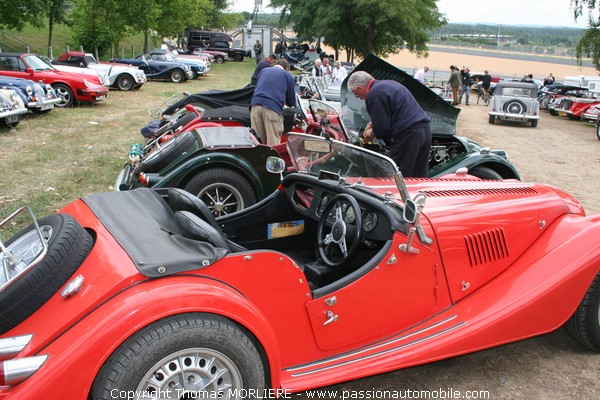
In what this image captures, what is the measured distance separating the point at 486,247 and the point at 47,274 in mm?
2658

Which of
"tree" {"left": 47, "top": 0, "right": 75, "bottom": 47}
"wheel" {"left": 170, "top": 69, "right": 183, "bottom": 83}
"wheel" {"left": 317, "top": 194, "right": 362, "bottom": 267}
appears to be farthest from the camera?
"tree" {"left": 47, "top": 0, "right": 75, "bottom": 47}

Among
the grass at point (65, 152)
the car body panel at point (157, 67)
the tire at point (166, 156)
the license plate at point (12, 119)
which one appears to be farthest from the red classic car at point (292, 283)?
the car body panel at point (157, 67)

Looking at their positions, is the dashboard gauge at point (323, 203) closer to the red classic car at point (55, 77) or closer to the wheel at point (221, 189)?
the wheel at point (221, 189)

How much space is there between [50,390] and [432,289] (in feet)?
7.14

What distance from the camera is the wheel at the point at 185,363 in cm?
231

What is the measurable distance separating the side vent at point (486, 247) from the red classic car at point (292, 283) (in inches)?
0.4

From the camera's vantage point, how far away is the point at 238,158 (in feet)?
19.1

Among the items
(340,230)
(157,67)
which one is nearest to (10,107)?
(340,230)

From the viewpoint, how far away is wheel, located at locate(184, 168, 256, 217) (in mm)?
5723

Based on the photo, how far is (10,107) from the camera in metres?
11.1

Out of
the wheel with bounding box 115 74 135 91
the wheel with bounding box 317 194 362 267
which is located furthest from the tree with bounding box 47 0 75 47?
the wheel with bounding box 317 194 362 267

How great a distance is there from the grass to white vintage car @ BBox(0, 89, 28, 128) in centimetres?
24

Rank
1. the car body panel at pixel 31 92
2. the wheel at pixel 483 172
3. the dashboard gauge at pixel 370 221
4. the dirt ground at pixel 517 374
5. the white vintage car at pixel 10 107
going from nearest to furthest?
the dashboard gauge at pixel 370 221 → the dirt ground at pixel 517 374 → the wheel at pixel 483 172 → the white vintage car at pixel 10 107 → the car body panel at pixel 31 92

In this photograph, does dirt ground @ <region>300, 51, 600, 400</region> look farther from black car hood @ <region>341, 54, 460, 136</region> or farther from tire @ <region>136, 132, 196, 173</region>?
black car hood @ <region>341, 54, 460, 136</region>
